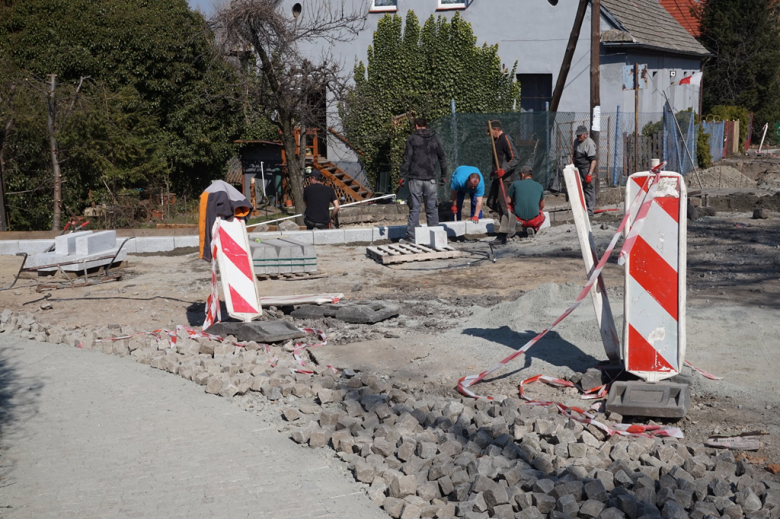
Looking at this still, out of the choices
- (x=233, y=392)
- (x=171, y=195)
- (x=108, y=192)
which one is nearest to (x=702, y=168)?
(x=171, y=195)

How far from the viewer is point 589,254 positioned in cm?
546

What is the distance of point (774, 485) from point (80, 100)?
18.0 meters

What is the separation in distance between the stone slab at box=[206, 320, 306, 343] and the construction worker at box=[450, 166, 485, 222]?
810 cm

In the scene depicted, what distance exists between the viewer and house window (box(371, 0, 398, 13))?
82.8 feet

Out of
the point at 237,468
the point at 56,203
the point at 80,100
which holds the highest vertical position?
the point at 80,100

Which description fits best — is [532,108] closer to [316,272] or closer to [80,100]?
[80,100]

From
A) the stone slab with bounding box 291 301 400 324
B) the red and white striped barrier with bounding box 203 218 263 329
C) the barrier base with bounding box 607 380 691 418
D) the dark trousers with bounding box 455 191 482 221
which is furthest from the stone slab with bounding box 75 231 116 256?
the barrier base with bounding box 607 380 691 418

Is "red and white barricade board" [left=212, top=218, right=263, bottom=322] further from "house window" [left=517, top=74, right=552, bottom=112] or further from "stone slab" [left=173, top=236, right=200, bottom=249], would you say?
"house window" [left=517, top=74, right=552, bottom=112]

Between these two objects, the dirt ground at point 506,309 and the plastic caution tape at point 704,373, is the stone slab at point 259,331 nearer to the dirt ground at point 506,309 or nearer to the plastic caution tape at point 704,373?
the dirt ground at point 506,309

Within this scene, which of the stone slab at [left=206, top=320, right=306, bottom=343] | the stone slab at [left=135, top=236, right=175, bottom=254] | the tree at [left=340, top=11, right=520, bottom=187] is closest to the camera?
the stone slab at [left=206, top=320, right=306, bottom=343]

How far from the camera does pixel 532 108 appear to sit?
2598 centimetres

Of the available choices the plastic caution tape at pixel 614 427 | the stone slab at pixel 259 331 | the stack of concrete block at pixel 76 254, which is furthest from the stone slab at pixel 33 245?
the plastic caution tape at pixel 614 427

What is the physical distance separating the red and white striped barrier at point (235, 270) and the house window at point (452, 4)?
1912 centimetres

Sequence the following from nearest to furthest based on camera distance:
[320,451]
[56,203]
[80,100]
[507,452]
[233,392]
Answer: [507,452], [320,451], [233,392], [56,203], [80,100]
